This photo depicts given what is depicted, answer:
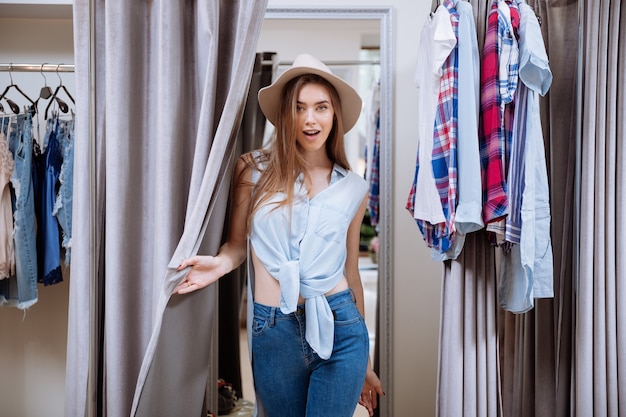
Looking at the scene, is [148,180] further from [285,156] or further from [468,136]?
[468,136]

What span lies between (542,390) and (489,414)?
47 cm

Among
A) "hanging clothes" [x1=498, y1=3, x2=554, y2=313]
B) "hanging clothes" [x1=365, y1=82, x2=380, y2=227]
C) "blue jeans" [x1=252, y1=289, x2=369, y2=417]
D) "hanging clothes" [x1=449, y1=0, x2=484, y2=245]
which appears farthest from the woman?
"hanging clothes" [x1=365, y1=82, x2=380, y2=227]

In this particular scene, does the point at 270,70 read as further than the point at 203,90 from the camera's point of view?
Yes

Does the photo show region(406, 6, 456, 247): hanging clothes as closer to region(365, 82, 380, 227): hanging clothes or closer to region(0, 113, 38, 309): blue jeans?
region(365, 82, 380, 227): hanging clothes

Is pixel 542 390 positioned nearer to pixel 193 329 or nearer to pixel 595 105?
pixel 595 105

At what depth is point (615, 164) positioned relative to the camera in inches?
68.0

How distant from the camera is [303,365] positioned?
4.99 feet

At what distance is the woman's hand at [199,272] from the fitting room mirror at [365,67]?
92cm

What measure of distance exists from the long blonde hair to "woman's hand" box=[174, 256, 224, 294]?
0.76 feet

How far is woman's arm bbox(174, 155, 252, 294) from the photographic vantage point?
4.36 ft

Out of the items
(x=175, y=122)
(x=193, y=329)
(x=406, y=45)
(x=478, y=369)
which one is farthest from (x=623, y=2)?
(x=193, y=329)

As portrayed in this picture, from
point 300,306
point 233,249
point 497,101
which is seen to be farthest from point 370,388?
point 497,101

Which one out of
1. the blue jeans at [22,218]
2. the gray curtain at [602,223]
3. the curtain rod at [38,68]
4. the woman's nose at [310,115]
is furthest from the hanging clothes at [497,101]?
the blue jeans at [22,218]

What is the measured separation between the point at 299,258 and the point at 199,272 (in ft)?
1.06
